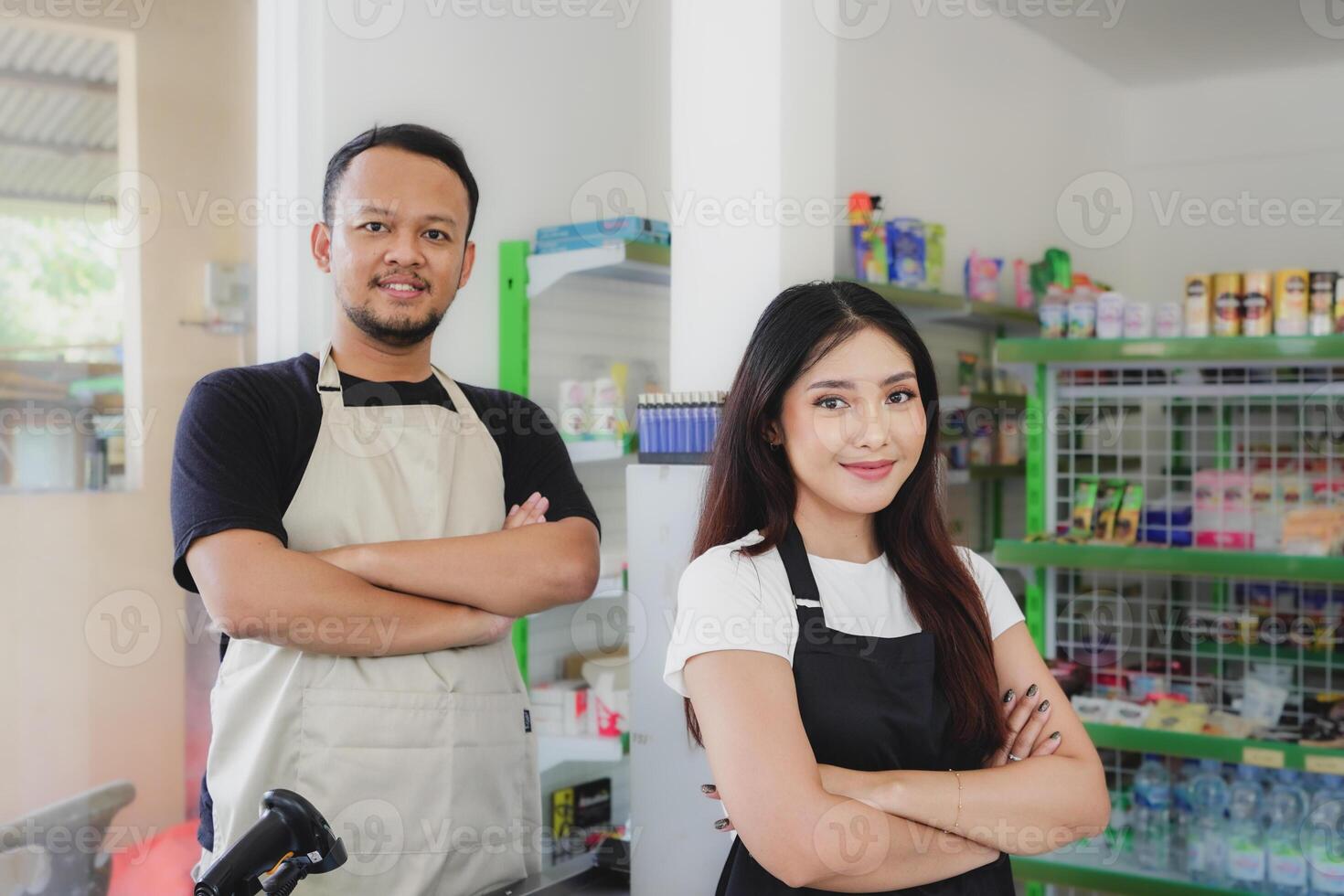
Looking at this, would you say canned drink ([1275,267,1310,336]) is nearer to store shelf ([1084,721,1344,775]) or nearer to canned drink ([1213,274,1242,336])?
canned drink ([1213,274,1242,336])

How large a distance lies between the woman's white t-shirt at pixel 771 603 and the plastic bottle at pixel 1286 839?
1.83 meters

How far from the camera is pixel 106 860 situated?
102 inches

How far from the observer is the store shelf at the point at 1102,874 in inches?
124

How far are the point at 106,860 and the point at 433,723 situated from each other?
4.07 ft

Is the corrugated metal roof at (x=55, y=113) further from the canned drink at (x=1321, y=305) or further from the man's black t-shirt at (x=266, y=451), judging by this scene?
the canned drink at (x=1321, y=305)

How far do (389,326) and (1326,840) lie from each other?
2735mm

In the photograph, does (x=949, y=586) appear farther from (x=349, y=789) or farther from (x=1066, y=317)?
(x=1066, y=317)

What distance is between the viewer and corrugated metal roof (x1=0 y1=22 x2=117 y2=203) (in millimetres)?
2496

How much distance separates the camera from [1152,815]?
3361 millimetres

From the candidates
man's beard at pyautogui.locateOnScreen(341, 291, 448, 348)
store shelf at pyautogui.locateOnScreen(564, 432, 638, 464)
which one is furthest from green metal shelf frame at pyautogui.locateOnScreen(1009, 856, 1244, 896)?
man's beard at pyautogui.locateOnScreen(341, 291, 448, 348)

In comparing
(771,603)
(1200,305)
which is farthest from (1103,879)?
(771,603)

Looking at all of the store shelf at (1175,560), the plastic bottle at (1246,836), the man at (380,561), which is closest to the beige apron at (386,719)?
the man at (380,561)

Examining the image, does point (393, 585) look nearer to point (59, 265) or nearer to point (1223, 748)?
point (59, 265)

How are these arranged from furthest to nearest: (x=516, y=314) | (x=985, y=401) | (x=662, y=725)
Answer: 1. (x=985, y=401)
2. (x=516, y=314)
3. (x=662, y=725)
